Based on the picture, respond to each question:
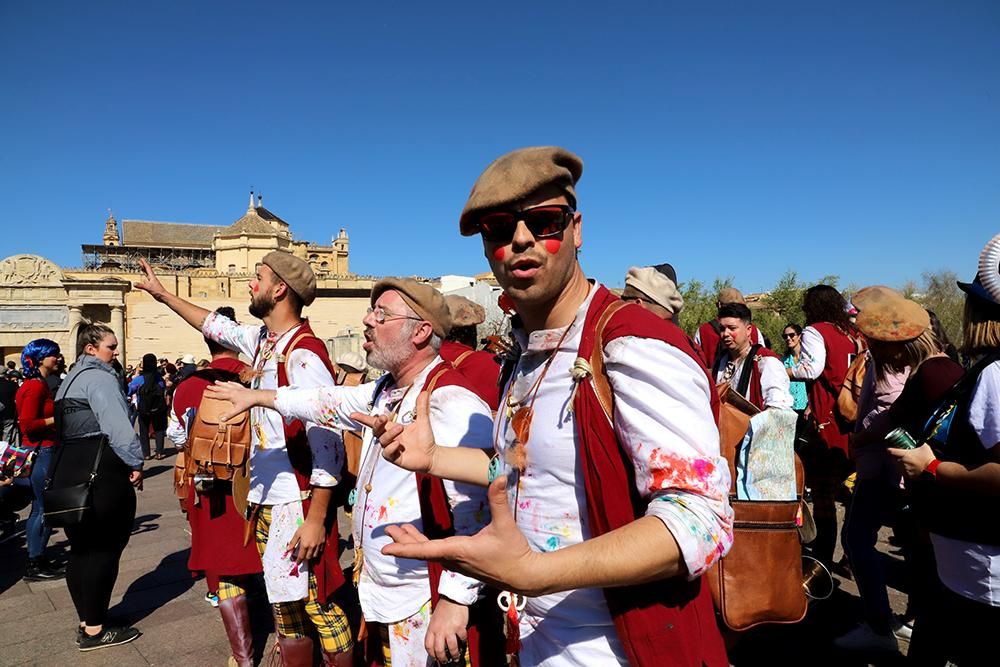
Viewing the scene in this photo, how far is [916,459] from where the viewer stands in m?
2.43

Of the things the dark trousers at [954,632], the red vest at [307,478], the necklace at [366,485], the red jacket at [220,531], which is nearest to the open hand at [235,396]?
the red vest at [307,478]

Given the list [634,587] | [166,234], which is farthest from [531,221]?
[166,234]

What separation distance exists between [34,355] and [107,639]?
3.93 metres

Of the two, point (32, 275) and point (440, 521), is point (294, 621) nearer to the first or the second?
point (440, 521)

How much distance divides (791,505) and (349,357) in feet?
18.0

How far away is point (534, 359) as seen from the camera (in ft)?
5.63

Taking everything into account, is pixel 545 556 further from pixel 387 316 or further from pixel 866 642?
pixel 866 642

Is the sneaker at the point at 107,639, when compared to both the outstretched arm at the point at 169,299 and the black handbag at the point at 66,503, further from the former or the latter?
the outstretched arm at the point at 169,299

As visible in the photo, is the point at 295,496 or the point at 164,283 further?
the point at 164,283

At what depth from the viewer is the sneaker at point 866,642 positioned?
3766 millimetres

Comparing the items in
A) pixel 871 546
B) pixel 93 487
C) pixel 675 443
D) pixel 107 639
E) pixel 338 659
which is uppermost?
pixel 675 443

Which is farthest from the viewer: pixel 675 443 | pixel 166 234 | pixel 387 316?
pixel 166 234

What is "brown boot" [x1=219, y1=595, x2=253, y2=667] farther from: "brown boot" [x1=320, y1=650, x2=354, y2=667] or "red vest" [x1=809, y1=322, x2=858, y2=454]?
"red vest" [x1=809, y1=322, x2=858, y2=454]

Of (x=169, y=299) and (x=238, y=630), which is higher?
(x=169, y=299)
